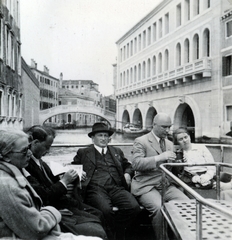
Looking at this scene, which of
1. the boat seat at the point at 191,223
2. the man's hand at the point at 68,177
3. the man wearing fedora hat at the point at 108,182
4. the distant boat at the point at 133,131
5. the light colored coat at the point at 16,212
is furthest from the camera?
the distant boat at the point at 133,131

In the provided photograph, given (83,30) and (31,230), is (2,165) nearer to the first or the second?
(31,230)

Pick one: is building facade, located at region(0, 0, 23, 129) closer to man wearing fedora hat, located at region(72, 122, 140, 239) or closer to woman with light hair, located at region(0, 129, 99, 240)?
man wearing fedora hat, located at region(72, 122, 140, 239)

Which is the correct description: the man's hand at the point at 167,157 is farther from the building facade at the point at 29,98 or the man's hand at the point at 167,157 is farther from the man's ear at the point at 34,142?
the building facade at the point at 29,98

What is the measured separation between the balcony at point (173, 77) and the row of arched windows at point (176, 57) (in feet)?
0.36

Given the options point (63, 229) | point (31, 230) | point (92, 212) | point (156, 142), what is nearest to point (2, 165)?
point (31, 230)

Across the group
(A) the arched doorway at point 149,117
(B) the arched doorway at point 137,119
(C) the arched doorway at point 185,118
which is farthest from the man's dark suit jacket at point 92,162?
(B) the arched doorway at point 137,119

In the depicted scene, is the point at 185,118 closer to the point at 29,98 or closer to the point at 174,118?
the point at 174,118

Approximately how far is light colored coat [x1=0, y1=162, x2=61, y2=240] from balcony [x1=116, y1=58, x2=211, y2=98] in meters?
3.81

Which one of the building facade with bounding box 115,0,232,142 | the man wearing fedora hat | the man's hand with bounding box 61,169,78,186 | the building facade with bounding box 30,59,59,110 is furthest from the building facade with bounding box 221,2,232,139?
the man's hand with bounding box 61,169,78,186

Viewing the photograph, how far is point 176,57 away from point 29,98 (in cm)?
259

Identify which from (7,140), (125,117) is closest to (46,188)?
(7,140)

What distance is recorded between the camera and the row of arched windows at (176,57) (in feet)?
15.8

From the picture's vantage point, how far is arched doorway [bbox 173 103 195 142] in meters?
4.81

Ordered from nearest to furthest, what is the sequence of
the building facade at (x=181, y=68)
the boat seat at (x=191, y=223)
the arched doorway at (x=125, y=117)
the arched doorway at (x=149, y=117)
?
the boat seat at (x=191, y=223)
the building facade at (x=181, y=68)
the arched doorway at (x=149, y=117)
the arched doorway at (x=125, y=117)
